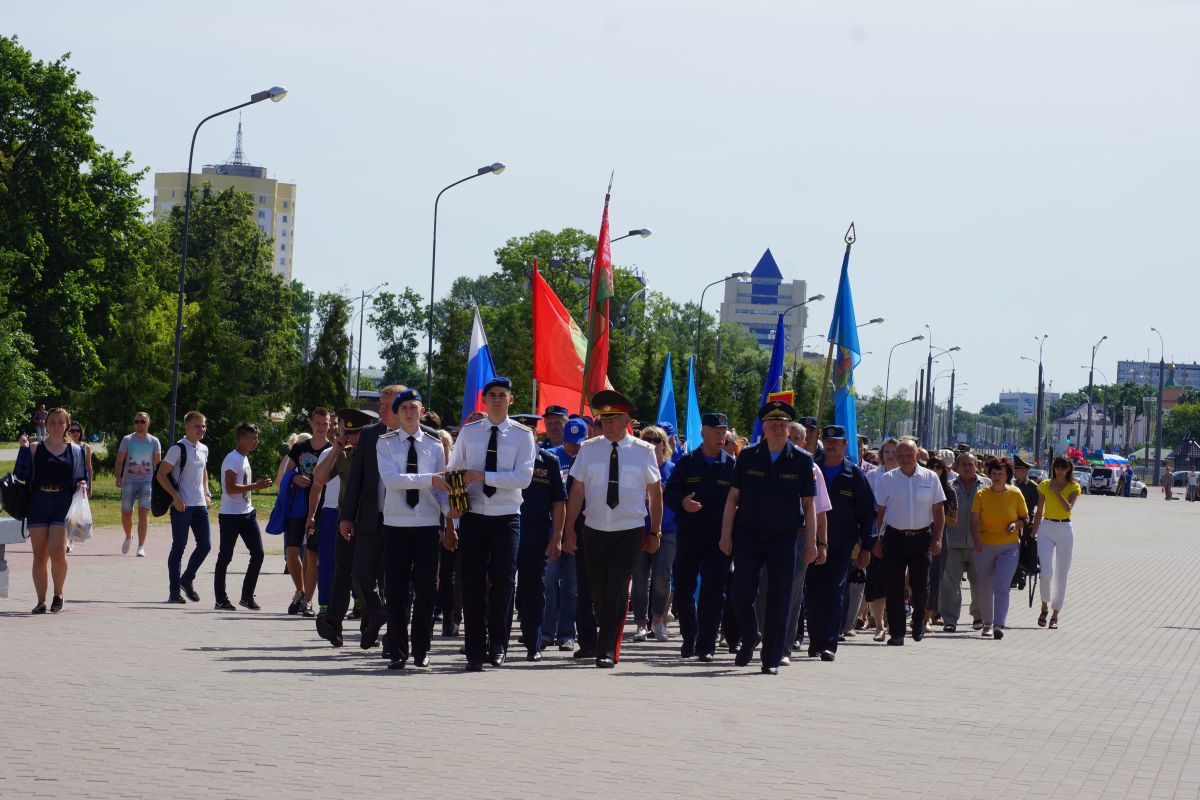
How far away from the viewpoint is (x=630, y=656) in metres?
13.0

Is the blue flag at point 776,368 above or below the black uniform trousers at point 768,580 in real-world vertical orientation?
above

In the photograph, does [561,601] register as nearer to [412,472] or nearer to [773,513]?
[773,513]

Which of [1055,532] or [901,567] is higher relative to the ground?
[1055,532]

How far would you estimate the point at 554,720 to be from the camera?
9.18 meters

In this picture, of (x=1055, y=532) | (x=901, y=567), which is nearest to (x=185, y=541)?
(x=901, y=567)

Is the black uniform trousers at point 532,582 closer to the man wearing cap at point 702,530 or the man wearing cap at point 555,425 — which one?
the man wearing cap at point 702,530

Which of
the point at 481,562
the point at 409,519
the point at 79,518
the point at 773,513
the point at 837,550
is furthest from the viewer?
the point at 79,518

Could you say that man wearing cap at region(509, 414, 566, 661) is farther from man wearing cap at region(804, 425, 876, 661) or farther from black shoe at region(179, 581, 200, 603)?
black shoe at region(179, 581, 200, 603)

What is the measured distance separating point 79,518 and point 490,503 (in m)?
4.91

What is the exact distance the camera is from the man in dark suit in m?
11.6

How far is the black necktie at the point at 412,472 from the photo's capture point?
11180 millimetres

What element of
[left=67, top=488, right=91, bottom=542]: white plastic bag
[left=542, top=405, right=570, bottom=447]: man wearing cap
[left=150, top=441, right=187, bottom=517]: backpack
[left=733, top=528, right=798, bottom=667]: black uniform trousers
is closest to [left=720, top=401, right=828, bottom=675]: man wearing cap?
[left=733, top=528, right=798, bottom=667]: black uniform trousers

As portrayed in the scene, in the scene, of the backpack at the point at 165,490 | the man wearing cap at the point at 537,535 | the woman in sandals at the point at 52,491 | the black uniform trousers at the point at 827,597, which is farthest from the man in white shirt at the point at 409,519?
the backpack at the point at 165,490

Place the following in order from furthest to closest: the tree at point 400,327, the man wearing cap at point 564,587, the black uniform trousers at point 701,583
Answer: the tree at point 400,327, the man wearing cap at point 564,587, the black uniform trousers at point 701,583
